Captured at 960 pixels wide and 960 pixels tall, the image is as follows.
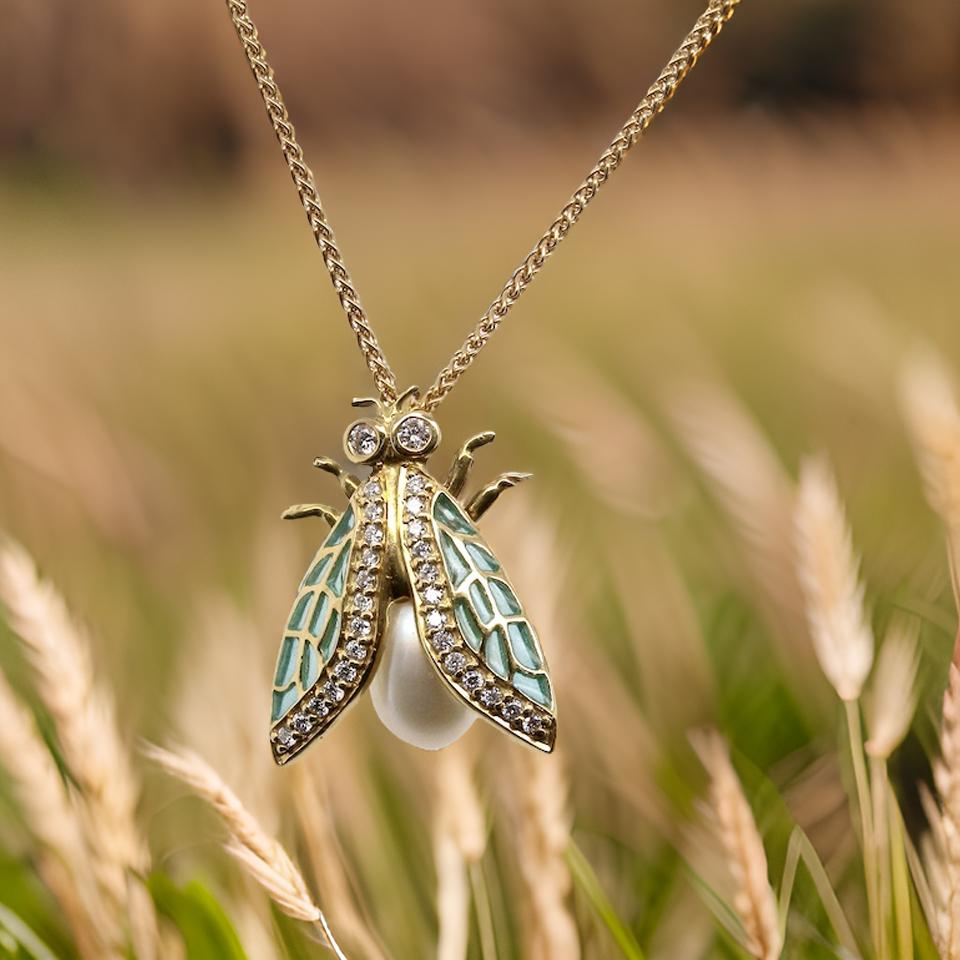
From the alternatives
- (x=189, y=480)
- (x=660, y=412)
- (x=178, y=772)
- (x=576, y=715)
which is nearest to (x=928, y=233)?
(x=660, y=412)

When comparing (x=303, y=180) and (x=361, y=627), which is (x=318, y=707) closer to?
(x=361, y=627)

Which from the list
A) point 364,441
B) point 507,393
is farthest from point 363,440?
point 507,393

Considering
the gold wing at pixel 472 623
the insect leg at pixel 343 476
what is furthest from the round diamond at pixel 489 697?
the insect leg at pixel 343 476

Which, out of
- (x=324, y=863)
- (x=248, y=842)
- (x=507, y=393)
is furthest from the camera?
(x=507, y=393)

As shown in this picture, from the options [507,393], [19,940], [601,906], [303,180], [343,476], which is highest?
[507,393]

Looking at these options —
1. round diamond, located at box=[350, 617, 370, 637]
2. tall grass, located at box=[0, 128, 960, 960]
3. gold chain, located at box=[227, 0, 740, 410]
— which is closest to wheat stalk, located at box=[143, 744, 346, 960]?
tall grass, located at box=[0, 128, 960, 960]

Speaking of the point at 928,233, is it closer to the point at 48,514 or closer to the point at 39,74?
the point at 48,514
